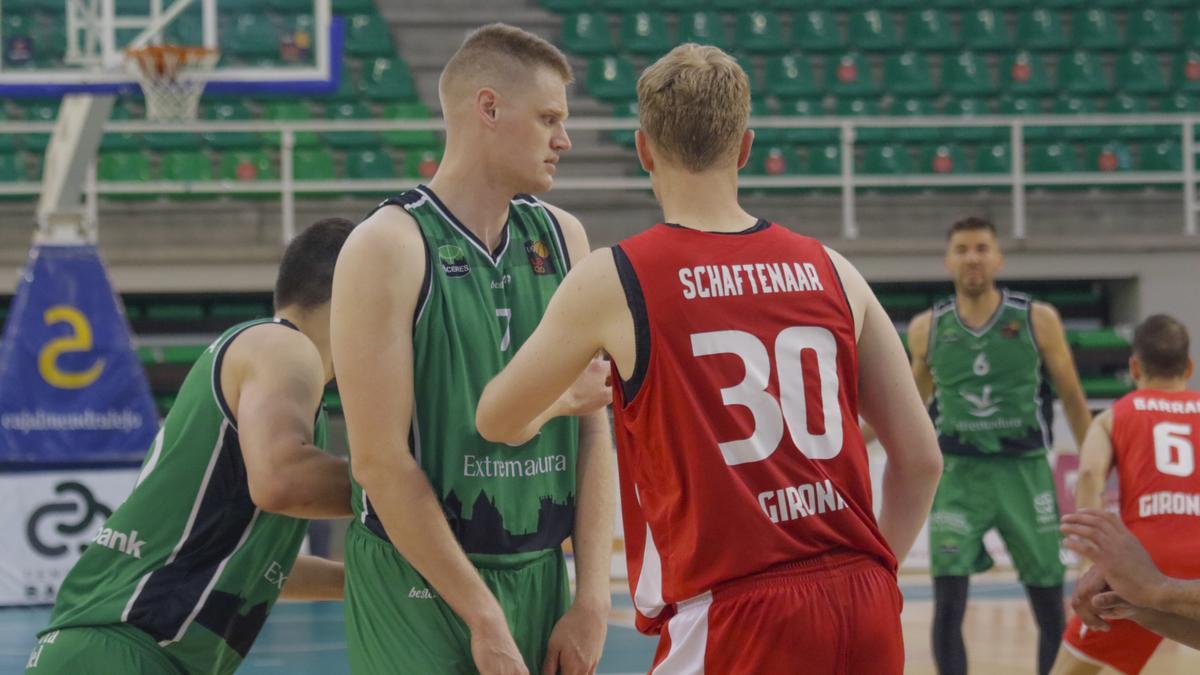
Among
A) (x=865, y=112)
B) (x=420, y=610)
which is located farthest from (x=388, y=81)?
(x=420, y=610)

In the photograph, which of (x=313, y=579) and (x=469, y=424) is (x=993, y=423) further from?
(x=469, y=424)

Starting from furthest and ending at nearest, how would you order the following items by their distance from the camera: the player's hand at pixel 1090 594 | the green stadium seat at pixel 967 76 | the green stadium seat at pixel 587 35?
the green stadium seat at pixel 587 35, the green stadium seat at pixel 967 76, the player's hand at pixel 1090 594

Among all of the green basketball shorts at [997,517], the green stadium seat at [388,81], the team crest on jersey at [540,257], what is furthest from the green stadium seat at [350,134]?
the team crest on jersey at [540,257]

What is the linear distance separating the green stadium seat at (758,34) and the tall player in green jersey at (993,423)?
31.2 ft

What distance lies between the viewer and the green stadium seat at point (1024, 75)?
16219mm

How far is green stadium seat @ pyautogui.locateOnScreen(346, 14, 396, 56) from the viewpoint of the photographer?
16234mm

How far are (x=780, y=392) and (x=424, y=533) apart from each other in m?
0.67

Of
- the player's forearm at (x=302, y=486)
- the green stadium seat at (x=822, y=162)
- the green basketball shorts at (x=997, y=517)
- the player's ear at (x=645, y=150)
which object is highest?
the player's ear at (x=645, y=150)

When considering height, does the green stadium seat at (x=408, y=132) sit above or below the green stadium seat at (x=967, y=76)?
below

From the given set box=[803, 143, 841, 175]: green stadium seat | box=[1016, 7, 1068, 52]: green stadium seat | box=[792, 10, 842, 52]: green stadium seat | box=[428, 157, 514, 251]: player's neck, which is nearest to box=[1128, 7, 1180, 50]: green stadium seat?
box=[1016, 7, 1068, 52]: green stadium seat

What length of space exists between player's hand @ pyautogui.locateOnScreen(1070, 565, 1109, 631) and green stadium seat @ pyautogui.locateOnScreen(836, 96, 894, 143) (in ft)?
38.9

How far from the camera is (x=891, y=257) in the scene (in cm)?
1412

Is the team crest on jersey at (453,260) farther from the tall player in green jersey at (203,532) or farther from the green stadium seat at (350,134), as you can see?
the green stadium seat at (350,134)

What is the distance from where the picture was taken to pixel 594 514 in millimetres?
2963
